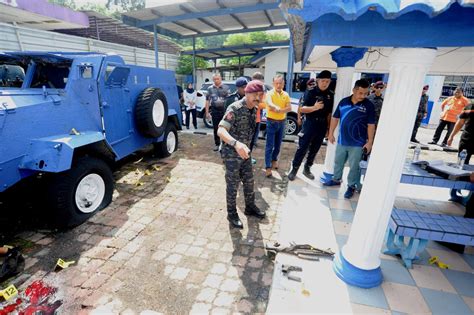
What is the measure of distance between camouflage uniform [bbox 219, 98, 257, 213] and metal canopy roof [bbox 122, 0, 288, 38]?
5599mm

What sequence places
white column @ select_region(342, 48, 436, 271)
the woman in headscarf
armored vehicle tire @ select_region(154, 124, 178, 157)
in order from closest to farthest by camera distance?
white column @ select_region(342, 48, 436, 271)
armored vehicle tire @ select_region(154, 124, 178, 157)
the woman in headscarf

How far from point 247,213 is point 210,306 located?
1563 mm

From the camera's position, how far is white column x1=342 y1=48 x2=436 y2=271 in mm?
1864

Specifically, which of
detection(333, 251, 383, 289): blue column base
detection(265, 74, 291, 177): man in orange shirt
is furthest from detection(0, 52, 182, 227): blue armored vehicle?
detection(333, 251, 383, 289): blue column base

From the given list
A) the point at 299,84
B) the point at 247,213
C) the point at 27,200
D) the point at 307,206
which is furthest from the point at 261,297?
the point at 299,84

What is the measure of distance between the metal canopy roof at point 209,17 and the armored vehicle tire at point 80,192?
594 cm

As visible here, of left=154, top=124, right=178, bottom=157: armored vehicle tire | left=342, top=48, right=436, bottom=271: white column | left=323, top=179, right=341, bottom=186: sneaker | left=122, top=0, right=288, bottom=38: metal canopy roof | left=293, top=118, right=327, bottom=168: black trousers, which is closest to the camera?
left=342, top=48, right=436, bottom=271: white column

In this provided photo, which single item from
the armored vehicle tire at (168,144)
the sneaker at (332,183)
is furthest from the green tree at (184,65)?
the sneaker at (332,183)

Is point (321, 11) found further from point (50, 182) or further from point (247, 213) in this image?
point (50, 182)

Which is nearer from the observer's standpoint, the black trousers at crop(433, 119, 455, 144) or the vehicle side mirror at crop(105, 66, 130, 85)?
the vehicle side mirror at crop(105, 66, 130, 85)

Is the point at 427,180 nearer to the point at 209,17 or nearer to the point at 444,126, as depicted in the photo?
the point at 444,126

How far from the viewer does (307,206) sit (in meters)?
3.83

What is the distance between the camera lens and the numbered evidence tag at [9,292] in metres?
2.15

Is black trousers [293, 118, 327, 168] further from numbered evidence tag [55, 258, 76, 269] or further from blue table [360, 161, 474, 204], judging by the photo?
numbered evidence tag [55, 258, 76, 269]
